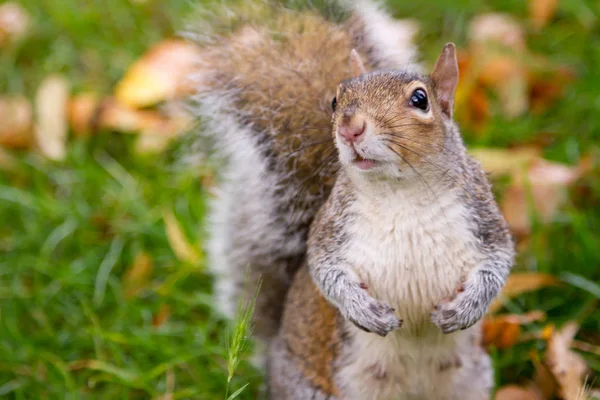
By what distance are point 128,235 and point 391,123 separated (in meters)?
1.24

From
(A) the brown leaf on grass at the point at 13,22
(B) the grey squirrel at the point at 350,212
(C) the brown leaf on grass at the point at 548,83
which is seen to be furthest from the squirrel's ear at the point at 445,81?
(A) the brown leaf on grass at the point at 13,22

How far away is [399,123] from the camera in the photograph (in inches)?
52.3

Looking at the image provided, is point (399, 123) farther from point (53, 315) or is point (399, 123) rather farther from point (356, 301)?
point (53, 315)

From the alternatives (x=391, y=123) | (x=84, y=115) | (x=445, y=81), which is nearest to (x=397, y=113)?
(x=391, y=123)

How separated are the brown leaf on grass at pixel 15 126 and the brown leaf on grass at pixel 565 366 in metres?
1.73

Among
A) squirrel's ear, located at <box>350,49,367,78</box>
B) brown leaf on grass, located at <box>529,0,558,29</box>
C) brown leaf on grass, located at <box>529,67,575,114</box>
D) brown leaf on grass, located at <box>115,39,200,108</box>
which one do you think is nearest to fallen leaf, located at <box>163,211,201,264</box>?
brown leaf on grass, located at <box>115,39,200,108</box>

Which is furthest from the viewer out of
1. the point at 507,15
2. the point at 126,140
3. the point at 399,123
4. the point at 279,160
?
the point at 507,15

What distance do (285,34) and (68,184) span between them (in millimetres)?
1041

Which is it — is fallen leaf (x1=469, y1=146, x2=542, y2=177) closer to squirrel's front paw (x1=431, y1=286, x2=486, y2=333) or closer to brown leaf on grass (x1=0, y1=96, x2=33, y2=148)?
squirrel's front paw (x1=431, y1=286, x2=486, y2=333)

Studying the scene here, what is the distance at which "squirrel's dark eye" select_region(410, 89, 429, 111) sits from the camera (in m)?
1.35

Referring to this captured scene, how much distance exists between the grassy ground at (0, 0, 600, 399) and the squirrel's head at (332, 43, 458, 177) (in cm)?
65

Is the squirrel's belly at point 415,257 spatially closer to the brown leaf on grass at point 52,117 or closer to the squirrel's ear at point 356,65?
the squirrel's ear at point 356,65

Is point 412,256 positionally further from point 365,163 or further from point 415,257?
point 365,163

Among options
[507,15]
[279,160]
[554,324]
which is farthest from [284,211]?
[507,15]
